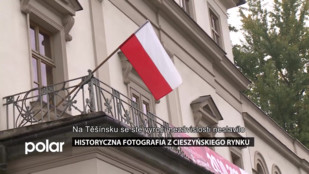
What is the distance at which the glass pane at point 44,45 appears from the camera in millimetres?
14164

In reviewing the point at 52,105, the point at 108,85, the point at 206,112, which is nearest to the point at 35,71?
the point at 108,85

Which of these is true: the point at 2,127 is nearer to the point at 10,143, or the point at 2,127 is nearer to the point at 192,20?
the point at 10,143

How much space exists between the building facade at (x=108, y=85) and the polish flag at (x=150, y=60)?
490mm

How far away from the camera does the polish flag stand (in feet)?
42.0

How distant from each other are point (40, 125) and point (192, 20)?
10483mm

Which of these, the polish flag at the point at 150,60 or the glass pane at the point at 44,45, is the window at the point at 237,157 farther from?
the polish flag at the point at 150,60

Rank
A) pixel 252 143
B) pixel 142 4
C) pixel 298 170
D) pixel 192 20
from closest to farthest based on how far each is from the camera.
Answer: pixel 142 4
pixel 192 20
pixel 252 143
pixel 298 170

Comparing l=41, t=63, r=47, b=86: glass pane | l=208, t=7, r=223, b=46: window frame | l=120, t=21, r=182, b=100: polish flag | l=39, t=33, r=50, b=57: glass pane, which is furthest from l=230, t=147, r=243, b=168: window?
l=120, t=21, r=182, b=100: polish flag

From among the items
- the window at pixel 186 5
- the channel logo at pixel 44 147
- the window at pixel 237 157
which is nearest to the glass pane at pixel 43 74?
the channel logo at pixel 44 147

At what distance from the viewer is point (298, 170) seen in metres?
30.5

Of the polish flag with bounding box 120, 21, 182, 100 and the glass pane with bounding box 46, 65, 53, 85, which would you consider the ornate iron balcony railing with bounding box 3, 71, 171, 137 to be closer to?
the polish flag with bounding box 120, 21, 182, 100

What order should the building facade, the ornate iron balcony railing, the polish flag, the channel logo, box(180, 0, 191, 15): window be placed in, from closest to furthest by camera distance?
the channel logo → the building facade → the ornate iron balcony railing → the polish flag → box(180, 0, 191, 15): window

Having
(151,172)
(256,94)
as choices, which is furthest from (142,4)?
(256,94)

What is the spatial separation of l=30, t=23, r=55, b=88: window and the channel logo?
2306 millimetres
